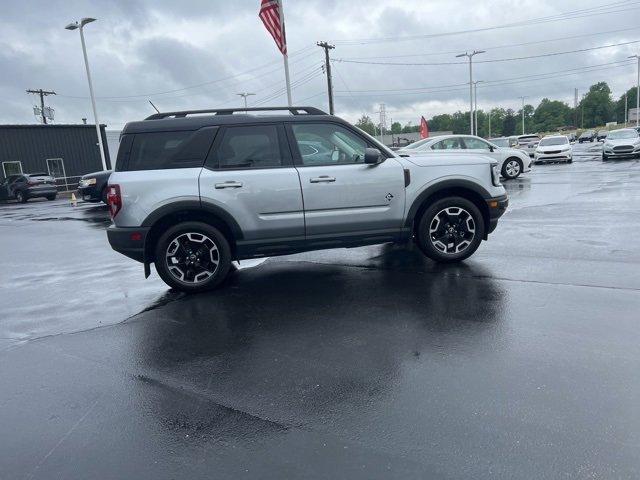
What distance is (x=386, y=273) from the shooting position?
6.30 meters

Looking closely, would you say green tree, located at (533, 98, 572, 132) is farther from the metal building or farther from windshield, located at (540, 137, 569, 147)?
the metal building

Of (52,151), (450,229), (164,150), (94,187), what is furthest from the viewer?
(52,151)

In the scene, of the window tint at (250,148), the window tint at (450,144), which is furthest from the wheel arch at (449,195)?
the window tint at (450,144)

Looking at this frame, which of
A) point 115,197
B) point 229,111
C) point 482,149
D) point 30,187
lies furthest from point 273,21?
point 30,187

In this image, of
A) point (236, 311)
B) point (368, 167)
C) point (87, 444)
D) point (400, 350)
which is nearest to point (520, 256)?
point (368, 167)

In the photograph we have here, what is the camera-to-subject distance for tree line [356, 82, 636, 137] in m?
132

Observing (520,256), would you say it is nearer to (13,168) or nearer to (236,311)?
(236,311)

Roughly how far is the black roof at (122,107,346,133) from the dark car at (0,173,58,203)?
24.3m

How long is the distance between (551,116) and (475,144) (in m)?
143

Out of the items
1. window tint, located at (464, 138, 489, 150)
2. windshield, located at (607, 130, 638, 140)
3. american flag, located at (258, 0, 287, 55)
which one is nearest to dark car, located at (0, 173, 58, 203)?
american flag, located at (258, 0, 287, 55)

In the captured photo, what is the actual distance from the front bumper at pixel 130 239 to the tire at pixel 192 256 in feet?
0.63

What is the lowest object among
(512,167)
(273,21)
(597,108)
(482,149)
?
(512,167)

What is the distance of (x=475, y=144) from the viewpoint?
709 inches

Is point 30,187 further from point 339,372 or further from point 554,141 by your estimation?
point 339,372
